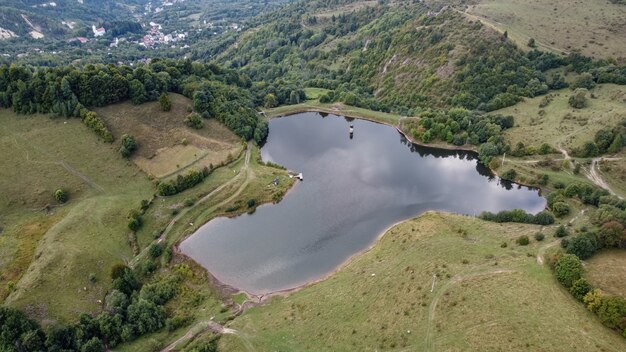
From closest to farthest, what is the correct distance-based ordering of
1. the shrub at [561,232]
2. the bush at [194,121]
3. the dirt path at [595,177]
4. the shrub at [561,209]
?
1. the shrub at [561,232]
2. the shrub at [561,209]
3. the dirt path at [595,177]
4. the bush at [194,121]

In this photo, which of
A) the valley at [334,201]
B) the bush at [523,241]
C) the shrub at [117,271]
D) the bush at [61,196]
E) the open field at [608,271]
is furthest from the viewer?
the bush at [61,196]

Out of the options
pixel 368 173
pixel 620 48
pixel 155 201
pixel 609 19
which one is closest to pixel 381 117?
pixel 368 173

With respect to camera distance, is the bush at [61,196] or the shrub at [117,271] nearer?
the shrub at [117,271]

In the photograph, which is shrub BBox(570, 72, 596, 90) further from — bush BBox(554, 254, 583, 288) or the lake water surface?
bush BBox(554, 254, 583, 288)

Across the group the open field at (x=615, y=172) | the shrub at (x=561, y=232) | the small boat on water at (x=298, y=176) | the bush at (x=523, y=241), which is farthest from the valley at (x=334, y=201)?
the shrub at (x=561, y=232)

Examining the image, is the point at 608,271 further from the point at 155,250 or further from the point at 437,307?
the point at 155,250

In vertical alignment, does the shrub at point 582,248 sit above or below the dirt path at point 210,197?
above

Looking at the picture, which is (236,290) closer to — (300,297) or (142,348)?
(300,297)

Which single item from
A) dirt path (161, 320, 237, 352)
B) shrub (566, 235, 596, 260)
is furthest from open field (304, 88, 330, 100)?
shrub (566, 235, 596, 260)

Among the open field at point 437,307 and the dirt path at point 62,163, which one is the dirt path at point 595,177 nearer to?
the open field at point 437,307
